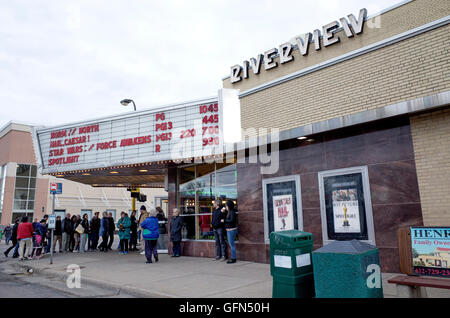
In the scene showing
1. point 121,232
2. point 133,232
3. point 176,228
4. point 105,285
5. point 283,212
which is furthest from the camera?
point 133,232

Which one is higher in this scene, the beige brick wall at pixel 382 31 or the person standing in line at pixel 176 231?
the beige brick wall at pixel 382 31

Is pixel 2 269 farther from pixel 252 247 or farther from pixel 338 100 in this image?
pixel 338 100

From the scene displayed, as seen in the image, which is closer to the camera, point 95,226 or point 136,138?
point 136,138

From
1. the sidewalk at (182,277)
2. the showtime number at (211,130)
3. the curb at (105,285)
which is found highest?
the showtime number at (211,130)

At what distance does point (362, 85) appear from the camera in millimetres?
8398

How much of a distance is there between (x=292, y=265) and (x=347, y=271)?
0.84 m

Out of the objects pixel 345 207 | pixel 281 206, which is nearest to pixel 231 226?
pixel 281 206

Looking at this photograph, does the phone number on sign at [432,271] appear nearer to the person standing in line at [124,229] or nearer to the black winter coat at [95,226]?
the person standing in line at [124,229]

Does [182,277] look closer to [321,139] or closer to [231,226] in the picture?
[231,226]

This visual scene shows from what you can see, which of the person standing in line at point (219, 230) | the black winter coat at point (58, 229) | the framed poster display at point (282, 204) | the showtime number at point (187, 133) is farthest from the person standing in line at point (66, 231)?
the framed poster display at point (282, 204)

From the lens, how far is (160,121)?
12195 mm

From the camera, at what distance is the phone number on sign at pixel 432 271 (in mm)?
5172

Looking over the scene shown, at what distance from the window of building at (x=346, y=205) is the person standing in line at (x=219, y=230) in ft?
10.3
